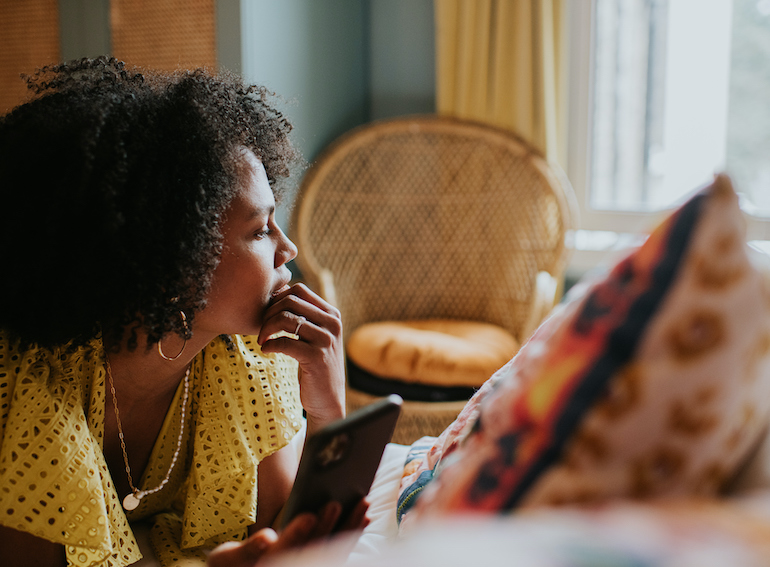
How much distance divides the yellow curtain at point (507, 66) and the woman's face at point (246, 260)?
1674mm

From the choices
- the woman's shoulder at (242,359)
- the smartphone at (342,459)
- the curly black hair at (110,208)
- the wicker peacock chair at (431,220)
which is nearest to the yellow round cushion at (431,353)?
the wicker peacock chair at (431,220)

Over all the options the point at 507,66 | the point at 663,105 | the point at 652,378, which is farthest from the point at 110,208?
the point at 663,105

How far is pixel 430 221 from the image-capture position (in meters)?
2.50

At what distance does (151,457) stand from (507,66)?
196 centimetres

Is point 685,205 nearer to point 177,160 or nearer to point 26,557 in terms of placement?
point 177,160

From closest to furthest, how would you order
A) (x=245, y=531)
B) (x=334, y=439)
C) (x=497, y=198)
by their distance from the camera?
(x=334, y=439), (x=245, y=531), (x=497, y=198)

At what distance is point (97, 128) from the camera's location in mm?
808

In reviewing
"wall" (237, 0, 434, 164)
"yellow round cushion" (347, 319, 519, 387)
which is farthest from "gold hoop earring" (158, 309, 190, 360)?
"wall" (237, 0, 434, 164)

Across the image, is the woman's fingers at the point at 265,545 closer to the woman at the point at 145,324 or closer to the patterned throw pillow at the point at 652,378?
the woman at the point at 145,324

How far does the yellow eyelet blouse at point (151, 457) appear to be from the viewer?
777 millimetres

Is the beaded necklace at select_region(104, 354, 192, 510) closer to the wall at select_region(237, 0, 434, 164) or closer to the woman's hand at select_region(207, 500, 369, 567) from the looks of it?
the woman's hand at select_region(207, 500, 369, 567)

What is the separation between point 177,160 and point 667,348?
2.19ft

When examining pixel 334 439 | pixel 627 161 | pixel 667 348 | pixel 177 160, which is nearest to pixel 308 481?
pixel 334 439

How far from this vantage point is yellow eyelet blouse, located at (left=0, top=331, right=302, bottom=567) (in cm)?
78
